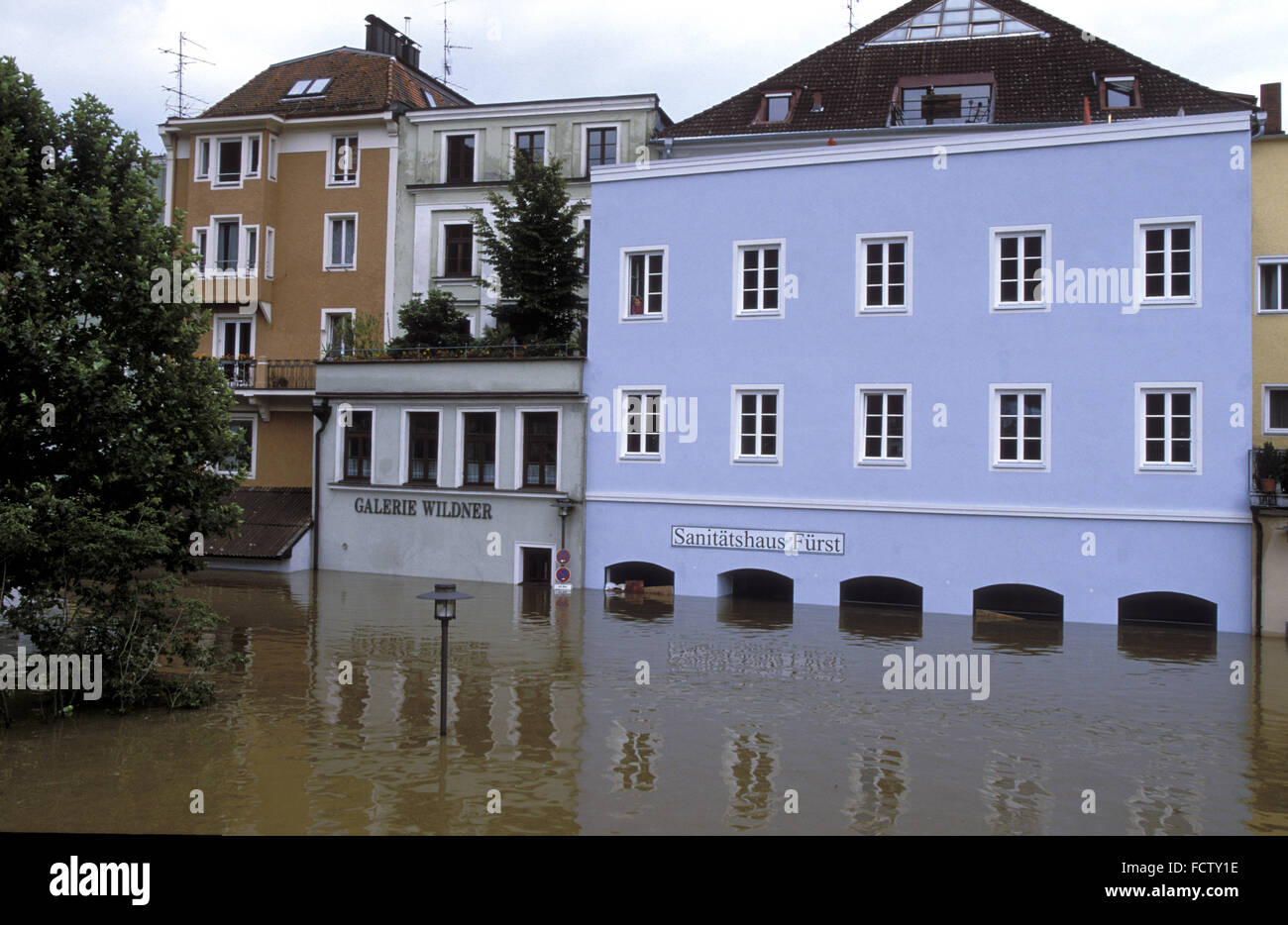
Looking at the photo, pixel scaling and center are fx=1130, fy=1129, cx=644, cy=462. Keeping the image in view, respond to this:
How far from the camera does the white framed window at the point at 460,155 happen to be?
37.5 m

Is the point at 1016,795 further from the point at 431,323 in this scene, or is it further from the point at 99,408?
the point at 431,323

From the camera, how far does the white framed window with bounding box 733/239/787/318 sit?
26.8m

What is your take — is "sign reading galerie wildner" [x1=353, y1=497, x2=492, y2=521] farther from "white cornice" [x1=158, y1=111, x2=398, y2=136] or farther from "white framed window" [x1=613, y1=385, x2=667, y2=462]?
"white cornice" [x1=158, y1=111, x2=398, y2=136]

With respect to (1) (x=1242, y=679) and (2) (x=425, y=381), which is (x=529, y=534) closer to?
(2) (x=425, y=381)

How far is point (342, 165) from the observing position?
3803 centimetres

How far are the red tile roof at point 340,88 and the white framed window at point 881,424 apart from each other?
20696mm

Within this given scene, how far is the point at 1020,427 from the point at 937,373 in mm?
2141

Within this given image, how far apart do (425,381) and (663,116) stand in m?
13.4

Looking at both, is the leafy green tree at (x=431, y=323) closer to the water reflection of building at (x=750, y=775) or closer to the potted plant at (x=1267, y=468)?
the potted plant at (x=1267, y=468)

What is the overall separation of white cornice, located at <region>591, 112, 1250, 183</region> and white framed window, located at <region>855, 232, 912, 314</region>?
1872 mm

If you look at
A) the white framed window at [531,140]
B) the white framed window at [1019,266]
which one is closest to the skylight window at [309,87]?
the white framed window at [531,140]

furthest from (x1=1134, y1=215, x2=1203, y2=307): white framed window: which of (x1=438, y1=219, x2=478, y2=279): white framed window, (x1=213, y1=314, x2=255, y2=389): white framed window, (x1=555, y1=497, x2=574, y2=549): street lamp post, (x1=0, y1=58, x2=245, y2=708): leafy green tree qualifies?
(x1=213, y1=314, x2=255, y2=389): white framed window
